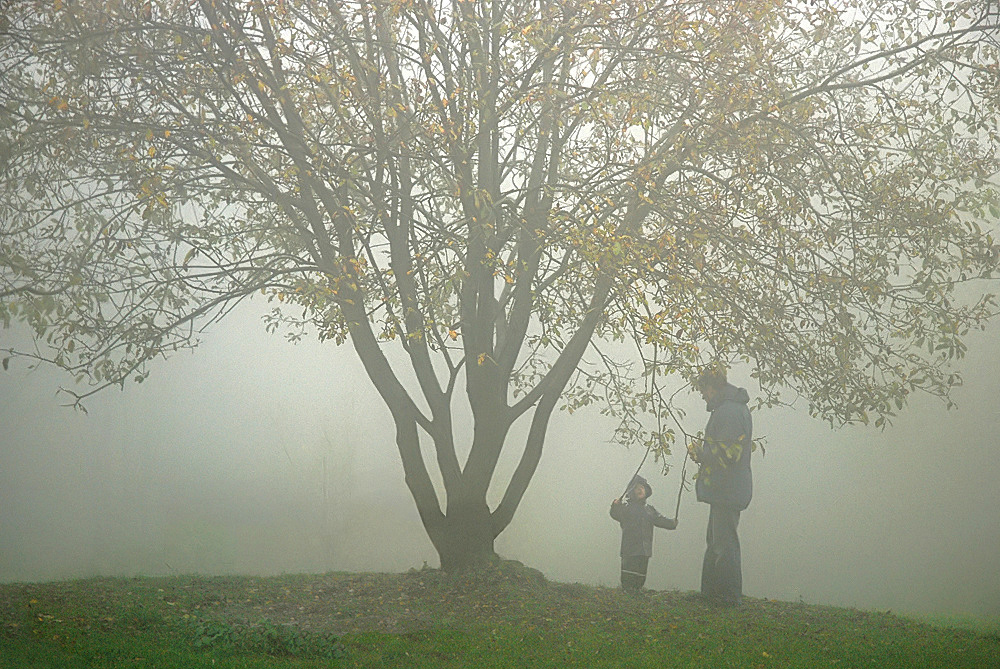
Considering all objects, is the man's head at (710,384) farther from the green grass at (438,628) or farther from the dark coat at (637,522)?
the green grass at (438,628)

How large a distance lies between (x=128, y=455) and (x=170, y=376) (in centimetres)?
160

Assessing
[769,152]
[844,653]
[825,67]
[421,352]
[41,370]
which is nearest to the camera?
[844,653]

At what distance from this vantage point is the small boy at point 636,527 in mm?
9336

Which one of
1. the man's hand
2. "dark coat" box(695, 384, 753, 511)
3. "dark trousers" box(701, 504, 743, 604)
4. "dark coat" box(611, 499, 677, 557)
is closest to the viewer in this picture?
the man's hand

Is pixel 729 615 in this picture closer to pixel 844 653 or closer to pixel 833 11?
pixel 844 653

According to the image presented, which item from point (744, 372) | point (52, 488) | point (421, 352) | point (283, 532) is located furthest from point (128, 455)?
point (744, 372)

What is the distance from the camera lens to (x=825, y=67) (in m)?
10.0

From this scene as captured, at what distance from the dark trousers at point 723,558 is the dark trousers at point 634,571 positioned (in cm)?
89

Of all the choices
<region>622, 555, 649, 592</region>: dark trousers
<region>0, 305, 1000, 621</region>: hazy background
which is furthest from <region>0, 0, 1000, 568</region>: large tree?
<region>0, 305, 1000, 621</region>: hazy background

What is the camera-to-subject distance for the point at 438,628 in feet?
23.4

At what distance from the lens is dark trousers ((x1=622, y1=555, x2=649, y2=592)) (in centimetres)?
948

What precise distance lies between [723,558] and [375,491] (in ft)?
31.5

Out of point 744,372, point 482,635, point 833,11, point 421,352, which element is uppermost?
point 833,11

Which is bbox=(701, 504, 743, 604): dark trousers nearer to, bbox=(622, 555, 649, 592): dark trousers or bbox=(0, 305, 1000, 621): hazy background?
bbox=(622, 555, 649, 592): dark trousers
